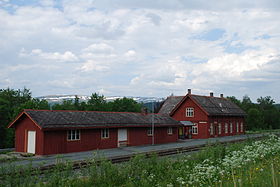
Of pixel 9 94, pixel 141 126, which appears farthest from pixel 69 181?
pixel 9 94

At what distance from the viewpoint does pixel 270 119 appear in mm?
77375

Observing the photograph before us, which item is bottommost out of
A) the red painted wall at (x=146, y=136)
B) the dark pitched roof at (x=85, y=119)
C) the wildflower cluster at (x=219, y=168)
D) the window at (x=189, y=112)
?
the red painted wall at (x=146, y=136)

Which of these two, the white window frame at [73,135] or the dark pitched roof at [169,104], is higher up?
the dark pitched roof at [169,104]

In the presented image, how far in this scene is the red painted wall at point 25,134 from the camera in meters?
24.3

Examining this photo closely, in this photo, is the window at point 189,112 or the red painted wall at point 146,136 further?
the window at point 189,112

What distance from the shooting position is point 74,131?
26.5m

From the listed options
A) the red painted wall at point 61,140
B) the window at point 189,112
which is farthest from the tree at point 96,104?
the red painted wall at point 61,140

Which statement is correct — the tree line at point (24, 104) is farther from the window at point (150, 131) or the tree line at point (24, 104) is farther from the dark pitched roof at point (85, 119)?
the window at point (150, 131)

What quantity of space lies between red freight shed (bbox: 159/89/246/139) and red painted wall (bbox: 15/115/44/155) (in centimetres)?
2320

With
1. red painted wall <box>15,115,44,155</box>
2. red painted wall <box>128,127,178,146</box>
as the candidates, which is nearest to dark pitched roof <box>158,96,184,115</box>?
red painted wall <box>128,127,178,146</box>

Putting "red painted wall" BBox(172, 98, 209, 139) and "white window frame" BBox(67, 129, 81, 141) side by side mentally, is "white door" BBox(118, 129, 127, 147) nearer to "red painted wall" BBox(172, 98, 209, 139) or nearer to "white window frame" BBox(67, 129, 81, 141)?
"white window frame" BBox(67, 129, 81, 141)

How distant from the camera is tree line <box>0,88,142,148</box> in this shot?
142ft

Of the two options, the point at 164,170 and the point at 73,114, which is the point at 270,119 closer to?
the point at 73,114

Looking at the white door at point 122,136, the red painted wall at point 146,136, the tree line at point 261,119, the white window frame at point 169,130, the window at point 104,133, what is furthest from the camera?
the tree line at point 261,119
